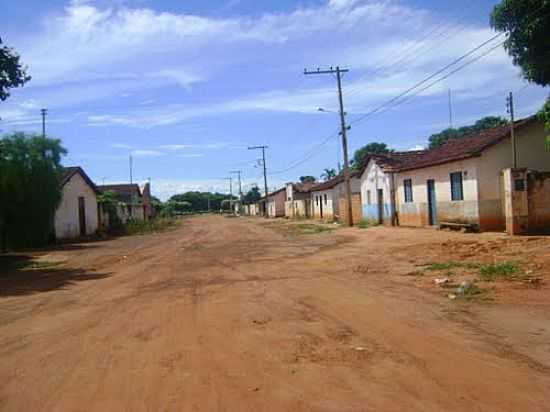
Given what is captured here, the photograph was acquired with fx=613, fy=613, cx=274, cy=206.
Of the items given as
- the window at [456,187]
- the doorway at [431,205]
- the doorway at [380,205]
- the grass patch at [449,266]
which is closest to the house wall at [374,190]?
the doorway at [380,205]

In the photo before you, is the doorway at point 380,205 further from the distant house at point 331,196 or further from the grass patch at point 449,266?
the grass patch at point 449,266

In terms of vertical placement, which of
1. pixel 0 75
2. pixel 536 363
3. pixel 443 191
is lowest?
pixel 536 363

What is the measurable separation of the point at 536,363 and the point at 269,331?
356 centimetres

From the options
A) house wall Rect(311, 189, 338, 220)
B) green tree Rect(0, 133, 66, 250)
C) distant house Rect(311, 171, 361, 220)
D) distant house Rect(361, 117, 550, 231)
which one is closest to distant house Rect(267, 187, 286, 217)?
house wall Rect(311, 189, 338, 220)

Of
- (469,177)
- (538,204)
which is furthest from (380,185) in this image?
(538,204)

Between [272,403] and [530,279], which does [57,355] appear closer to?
[272,403]

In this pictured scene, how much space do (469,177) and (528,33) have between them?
983cm

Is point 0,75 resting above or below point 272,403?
above

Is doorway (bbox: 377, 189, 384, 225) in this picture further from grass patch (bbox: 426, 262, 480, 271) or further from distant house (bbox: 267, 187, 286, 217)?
distant house (bbox: 267, 187, 286, 217)

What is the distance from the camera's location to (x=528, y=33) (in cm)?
1827

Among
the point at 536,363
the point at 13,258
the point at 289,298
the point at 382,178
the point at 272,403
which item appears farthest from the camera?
the point at 382,178

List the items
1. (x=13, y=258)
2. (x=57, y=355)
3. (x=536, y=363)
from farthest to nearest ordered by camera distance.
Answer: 1. (x=13, y=258)
2. (x=57, y=355)
3. (x=536, y=363)

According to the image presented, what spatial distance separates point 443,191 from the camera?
30.2 m

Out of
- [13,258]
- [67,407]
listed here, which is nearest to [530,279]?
[67,407]
